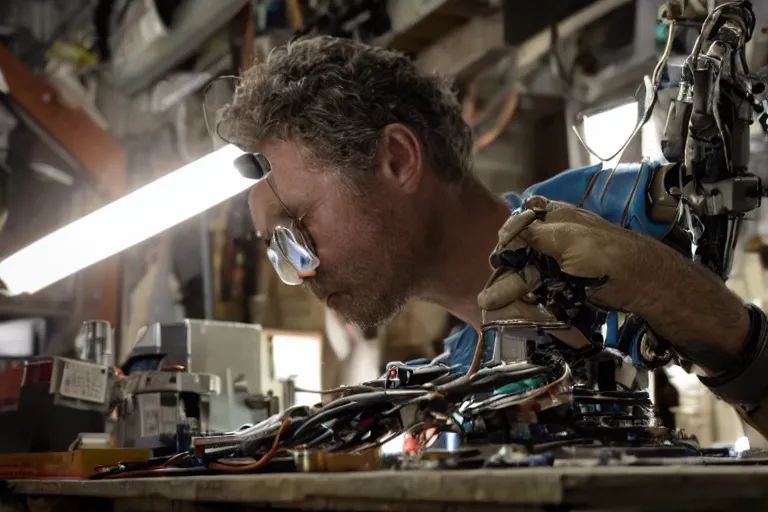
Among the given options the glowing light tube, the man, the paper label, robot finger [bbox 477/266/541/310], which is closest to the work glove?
robot finger [bbox 477/266/541/310]

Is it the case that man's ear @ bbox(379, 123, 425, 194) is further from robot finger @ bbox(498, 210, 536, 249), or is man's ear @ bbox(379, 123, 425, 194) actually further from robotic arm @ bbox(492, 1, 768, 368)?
robot finger @ bbox(498, 210, 536, 249)

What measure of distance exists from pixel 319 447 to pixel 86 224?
2.81 ft

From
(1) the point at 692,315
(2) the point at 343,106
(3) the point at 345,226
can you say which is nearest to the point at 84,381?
(3) the point at 345,226

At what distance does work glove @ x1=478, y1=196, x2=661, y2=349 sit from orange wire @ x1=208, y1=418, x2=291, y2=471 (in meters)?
0.27

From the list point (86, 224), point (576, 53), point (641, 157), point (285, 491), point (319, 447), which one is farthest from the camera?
point (576, 53)

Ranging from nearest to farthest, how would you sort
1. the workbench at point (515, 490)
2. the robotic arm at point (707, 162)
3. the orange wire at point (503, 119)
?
1. the workbench at point (515, 490)
2. the robotic arm at point (707, 162)
3. the orange wire at point (503, 119)

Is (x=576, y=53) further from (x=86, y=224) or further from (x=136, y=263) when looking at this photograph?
(x=136, y=263)

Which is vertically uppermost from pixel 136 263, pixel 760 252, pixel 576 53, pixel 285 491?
pixel 576 53

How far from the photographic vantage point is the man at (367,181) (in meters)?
1.51

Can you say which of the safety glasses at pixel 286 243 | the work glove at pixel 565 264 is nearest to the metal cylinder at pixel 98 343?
the safety glasses at pixel 286 243

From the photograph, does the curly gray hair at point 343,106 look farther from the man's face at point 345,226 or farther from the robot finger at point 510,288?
the robot finger at point 510,288

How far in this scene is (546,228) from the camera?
3.13 feet

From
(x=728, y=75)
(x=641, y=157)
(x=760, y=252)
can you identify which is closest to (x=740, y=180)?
(x=728, y=75)

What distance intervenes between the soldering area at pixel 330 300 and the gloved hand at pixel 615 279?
0.02m
